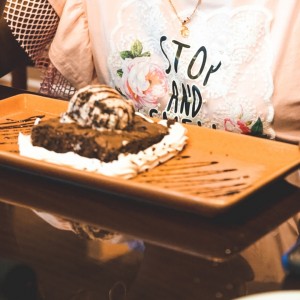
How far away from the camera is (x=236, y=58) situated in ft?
4.98

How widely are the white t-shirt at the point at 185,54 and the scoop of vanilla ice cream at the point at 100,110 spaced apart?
18.5 inches

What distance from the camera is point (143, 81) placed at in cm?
163

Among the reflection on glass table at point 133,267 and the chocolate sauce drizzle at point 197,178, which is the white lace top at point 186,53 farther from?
the reflection on glass table at point 133,267

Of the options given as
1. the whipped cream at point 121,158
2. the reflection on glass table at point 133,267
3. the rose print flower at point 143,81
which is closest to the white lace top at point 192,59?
the rose print flower at point 143,81

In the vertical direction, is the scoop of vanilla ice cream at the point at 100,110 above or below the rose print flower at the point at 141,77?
above

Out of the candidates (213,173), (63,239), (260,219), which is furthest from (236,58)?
(63,239)

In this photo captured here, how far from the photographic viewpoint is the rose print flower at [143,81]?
1.62 meters

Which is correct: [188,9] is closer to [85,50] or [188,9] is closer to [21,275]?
[85,50]

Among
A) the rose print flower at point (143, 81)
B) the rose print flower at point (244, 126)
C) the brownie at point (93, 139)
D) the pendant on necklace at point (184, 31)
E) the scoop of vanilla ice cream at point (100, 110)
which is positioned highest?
the pendant on necklace at point (184, 31)

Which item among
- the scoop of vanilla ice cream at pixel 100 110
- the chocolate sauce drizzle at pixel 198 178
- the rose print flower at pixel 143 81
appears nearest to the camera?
the chocolate sauce drizzle at pixel 198 178

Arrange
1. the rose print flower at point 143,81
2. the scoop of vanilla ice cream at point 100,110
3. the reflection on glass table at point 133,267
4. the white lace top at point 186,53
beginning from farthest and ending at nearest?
1. the rose print flower at point 143,81
2. the white lace top at point 186,53
3. the scoop of vanilla ice cream at point 100,110
4. the reflection on glass table at point 133,267

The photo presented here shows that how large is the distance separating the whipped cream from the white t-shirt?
421 millimetres

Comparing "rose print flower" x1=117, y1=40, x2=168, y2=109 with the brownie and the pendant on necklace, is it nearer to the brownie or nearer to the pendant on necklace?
the pendant on necklace

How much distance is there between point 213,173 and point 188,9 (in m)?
0.62
